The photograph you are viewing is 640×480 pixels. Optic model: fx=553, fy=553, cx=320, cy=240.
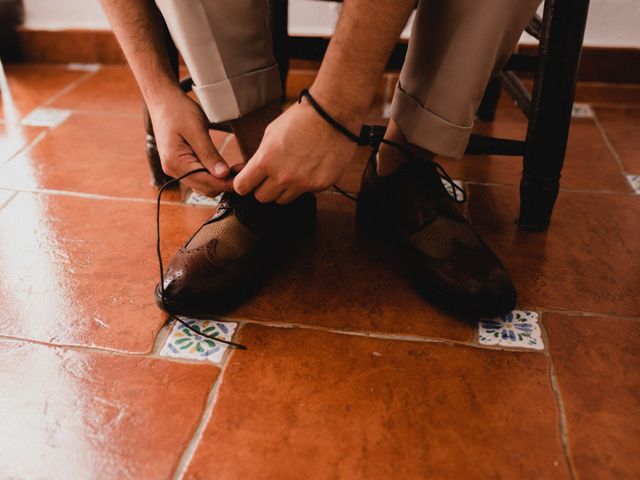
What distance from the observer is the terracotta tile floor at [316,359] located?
0.67 m

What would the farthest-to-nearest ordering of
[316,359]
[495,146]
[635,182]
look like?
[635,182] < [495,146] < [316,359]

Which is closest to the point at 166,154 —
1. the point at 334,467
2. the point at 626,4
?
the point at 334,467

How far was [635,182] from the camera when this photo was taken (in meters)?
1.28

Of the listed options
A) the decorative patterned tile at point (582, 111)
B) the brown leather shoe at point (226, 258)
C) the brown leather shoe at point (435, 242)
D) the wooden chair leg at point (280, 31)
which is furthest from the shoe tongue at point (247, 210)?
the decorative patterned tile at point (582, 111)

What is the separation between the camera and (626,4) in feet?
5.49

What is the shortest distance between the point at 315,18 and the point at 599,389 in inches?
57.5

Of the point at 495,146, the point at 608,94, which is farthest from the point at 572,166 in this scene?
the point at 608,94

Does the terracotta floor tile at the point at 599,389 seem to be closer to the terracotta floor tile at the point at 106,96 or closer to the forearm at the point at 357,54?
the forearm at the point at 357,54

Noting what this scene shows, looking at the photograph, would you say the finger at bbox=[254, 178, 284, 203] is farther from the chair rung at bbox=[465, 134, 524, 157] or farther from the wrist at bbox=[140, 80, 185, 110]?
the chair rung at bbox=[465, 134, 524, 157]

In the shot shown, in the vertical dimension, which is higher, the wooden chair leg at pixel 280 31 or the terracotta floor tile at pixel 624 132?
the wooden chair leg at pixel 280 31

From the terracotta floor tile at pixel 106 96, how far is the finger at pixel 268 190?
0.93 metres

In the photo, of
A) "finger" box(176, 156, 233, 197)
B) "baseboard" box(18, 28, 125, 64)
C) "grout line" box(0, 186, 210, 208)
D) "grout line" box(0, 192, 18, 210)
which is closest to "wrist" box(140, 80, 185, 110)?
"finger" box(176, 156, 233, 197)

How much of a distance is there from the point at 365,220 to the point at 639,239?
1.77 feet

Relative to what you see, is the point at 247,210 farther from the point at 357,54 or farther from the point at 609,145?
the point at 609,145
